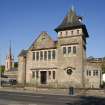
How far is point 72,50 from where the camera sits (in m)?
54.9

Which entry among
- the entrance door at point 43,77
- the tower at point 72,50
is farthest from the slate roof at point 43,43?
the entrance door at point 43,77

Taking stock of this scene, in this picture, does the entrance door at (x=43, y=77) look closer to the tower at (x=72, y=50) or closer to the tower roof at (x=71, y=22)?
the tower at (x=72, y=50)

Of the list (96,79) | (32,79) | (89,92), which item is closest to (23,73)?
(32,79)

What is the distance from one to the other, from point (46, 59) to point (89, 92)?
1752cm

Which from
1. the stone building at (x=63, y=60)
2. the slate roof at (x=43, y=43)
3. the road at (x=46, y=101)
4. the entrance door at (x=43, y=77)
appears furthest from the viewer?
the entrance door at (x=43, y=77)

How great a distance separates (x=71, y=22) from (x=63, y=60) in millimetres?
8192

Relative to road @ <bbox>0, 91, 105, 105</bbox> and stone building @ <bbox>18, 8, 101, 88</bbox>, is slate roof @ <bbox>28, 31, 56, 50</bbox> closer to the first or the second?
stone building @ <bbox>18, 8, 101, 88</bbox>

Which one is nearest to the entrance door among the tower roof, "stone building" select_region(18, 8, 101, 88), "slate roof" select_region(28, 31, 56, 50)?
"stone building" select_region(18, 8, 101, 88)

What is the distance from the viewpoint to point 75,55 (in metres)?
54.6

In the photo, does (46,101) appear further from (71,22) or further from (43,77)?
(43,77)

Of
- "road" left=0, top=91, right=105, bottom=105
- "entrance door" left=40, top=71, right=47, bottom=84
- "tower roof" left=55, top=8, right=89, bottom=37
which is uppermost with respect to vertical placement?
"tower roof" left=55, top=8, right=89, bottom=37

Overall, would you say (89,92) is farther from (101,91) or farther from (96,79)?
(96,79)

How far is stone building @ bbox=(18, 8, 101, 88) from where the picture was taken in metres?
54.3

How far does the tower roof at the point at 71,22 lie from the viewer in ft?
182
